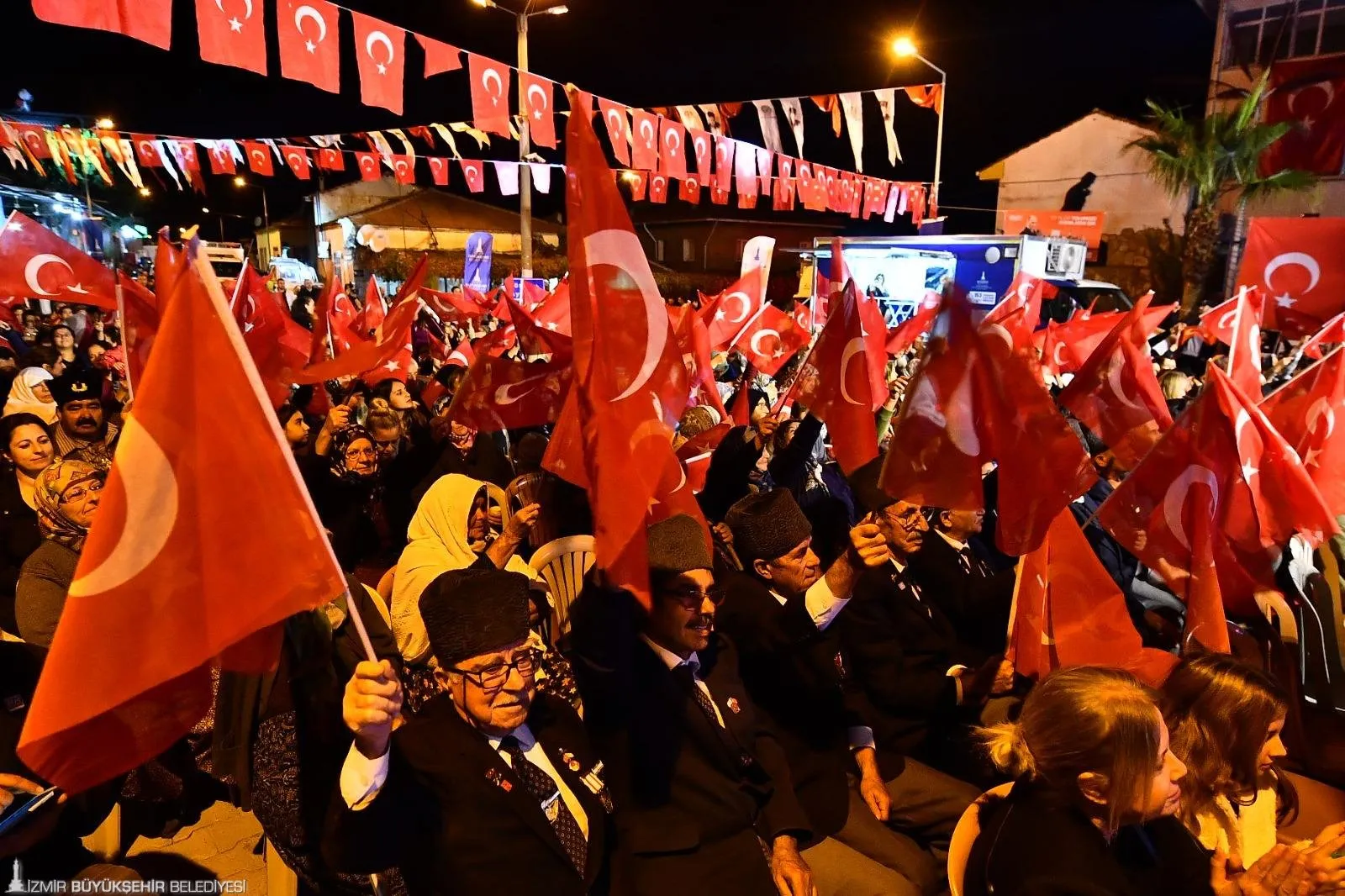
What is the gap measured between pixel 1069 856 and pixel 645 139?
450 inches

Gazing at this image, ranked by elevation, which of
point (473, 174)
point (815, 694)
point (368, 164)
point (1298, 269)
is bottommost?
point (815, 694)

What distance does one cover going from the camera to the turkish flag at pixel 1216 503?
3250mm

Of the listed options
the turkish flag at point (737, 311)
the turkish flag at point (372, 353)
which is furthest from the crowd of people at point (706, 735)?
the turkish flag at point (737, 311)

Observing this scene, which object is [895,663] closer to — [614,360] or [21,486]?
[614,360]

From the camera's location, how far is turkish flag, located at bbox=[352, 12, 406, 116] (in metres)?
6.68

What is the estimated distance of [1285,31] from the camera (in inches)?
882

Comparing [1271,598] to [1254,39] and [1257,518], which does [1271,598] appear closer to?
[1257,518]

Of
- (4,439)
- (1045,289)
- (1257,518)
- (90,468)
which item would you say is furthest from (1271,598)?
(1045,289)

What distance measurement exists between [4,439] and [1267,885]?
6171 millimetres

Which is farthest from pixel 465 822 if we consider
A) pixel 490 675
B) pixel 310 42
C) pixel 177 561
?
pixel 310 42

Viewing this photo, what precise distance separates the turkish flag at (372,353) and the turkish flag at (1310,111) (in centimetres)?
2664

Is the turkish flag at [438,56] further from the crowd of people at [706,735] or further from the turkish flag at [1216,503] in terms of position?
the turkish flag at [1216,503]

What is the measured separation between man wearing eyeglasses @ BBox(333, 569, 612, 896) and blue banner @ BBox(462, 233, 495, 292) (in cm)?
1457

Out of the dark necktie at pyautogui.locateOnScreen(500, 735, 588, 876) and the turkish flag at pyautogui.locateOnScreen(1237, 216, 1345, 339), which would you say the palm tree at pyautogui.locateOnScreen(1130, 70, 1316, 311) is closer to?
the turkish flag at pyautogui.locateOnScreen(1237, 216, 1345, 339)
